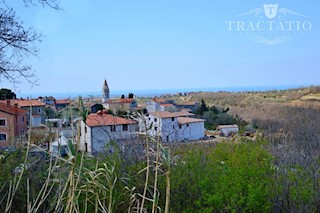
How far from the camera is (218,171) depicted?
2.28 metres

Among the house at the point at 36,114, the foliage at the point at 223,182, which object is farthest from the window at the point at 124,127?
the house at the point at 36,114

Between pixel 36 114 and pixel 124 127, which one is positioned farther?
pixel 124 127

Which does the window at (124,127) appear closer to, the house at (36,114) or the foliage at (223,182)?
the foliage at (223,182)

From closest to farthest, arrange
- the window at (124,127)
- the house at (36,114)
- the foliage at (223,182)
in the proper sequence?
the house at (36,114) < the foliage at (223,182) < the window at (124,127)

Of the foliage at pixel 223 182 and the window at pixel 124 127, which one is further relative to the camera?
the window at pixel 124 127

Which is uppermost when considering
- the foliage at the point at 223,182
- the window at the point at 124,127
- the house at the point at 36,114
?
the house at the point at 36,114

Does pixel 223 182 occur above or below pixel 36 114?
below

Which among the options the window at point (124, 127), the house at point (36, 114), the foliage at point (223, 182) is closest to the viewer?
the house at point (36, 114)

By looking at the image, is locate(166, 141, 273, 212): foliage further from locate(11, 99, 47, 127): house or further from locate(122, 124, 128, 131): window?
locate(11, 99, 47, 127): house

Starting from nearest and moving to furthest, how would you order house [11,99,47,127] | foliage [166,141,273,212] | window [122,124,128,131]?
house [11,99,47,127] < foliage [166,141,273,212] < window [122,124,128,131]

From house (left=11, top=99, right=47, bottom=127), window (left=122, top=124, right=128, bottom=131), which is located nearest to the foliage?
window (left=122, top=124, right=128, bottom=131)

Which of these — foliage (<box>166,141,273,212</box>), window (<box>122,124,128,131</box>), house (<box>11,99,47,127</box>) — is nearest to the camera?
house (<box>11,99,47,127</box>)

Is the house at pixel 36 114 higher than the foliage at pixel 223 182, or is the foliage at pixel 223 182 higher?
the house at pixel 36 114

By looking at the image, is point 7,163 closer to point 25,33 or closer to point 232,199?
point 25,33
